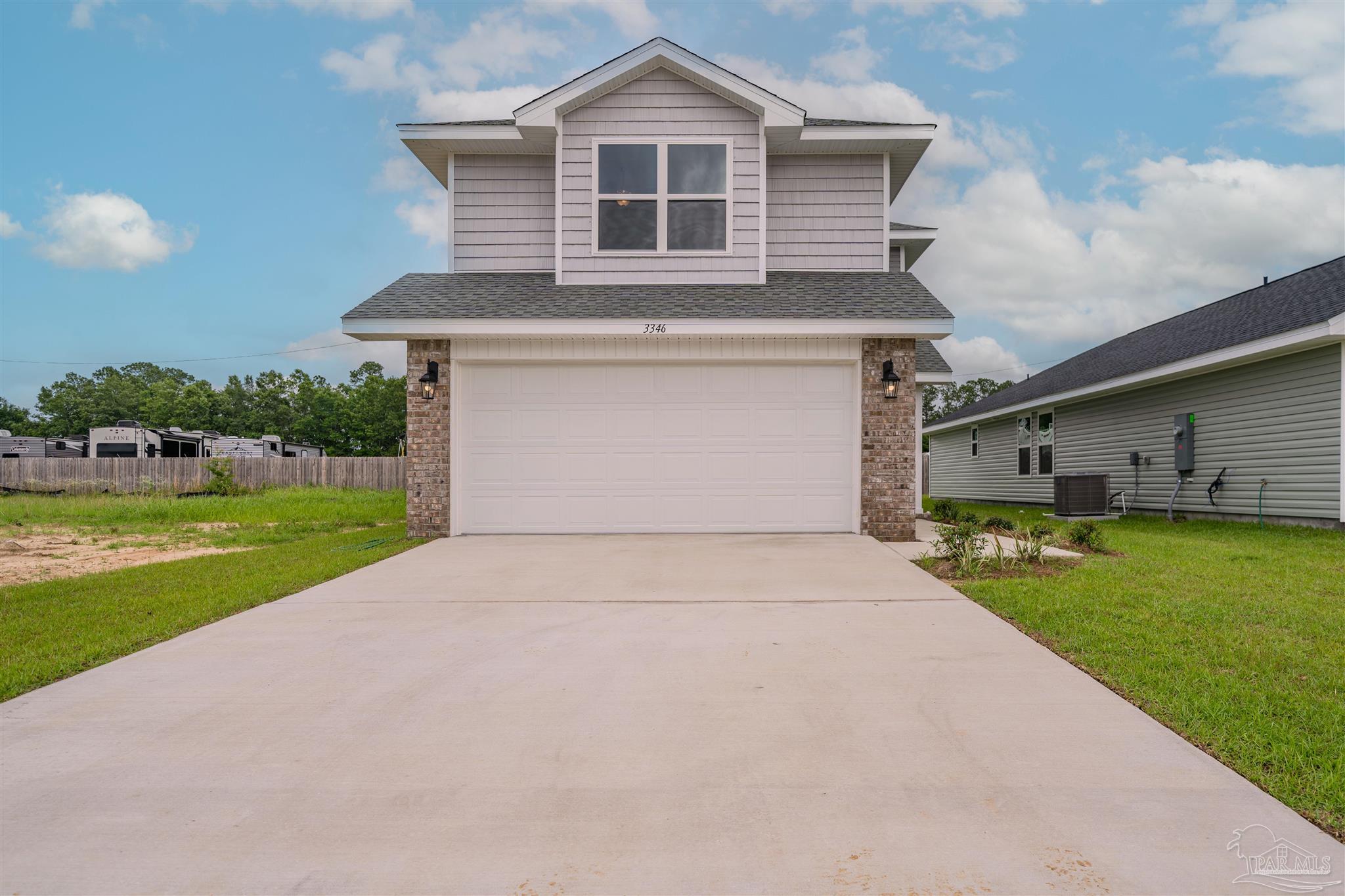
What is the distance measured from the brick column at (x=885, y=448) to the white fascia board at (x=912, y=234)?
16.6ft

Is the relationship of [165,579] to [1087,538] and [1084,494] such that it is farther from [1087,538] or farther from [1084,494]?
[1084,494]

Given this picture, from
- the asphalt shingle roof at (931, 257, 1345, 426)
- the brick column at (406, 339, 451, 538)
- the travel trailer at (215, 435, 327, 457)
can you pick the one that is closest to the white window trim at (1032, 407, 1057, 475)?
the asphalt shingle roof at (931, 257, 1345, 426)

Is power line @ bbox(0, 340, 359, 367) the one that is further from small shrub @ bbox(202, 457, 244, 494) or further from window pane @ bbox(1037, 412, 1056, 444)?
window pane @ bbox(1037, 412, 1056, 444)

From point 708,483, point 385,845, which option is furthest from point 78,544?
point 385,845

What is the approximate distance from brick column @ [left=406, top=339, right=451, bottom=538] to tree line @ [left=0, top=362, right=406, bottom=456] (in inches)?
1656

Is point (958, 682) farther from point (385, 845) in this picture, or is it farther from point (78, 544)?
point (78, 544)

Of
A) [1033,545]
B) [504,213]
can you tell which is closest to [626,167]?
[504,213]

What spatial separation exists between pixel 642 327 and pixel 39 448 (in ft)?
86.1

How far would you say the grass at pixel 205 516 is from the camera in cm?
1152

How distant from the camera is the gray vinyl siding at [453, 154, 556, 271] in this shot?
35.7ft

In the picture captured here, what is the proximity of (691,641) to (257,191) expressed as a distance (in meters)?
20.6

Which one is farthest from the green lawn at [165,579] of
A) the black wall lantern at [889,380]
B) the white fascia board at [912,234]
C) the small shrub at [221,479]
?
the white fascia board at [912,234]

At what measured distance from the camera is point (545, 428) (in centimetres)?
974

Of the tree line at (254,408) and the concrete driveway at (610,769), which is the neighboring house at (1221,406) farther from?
the tree line at (254,408)
